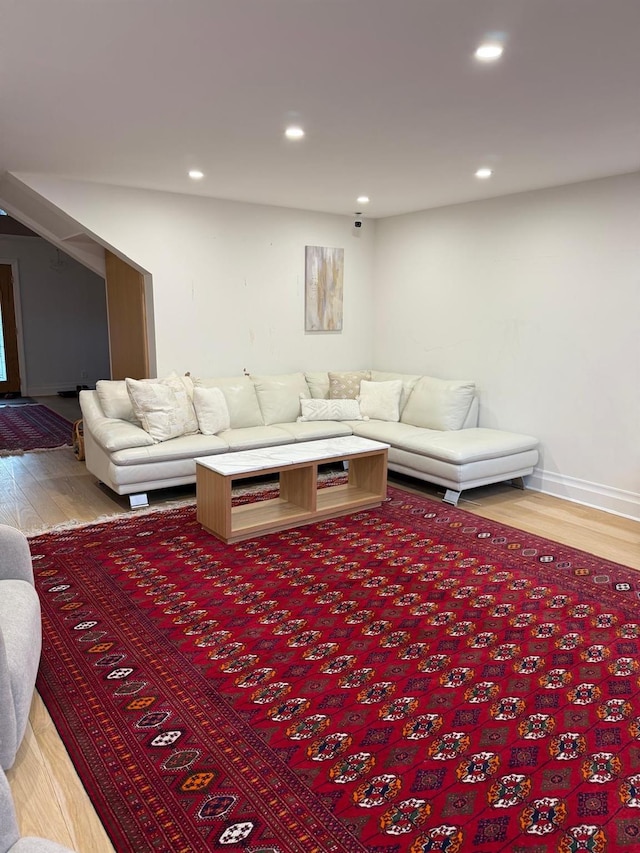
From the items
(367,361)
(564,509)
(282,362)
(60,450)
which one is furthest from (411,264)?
(60,450)

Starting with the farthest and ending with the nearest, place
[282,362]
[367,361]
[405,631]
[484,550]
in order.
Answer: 1. [367,361]
2. [282,362]
3. [484,550]
4. [405,631]

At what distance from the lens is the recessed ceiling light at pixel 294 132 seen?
3.22 meters

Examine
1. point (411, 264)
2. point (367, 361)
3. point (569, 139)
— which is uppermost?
point (569, 139)

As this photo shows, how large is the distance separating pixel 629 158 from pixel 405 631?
316 centimetres

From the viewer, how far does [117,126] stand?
325cm

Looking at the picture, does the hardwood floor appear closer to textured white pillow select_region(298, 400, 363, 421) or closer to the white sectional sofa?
the white sectional sofa

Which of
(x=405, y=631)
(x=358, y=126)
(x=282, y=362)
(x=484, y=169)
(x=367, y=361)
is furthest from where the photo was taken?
(x=367, y=361)

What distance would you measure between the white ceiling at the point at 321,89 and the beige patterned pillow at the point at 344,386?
2.00 m

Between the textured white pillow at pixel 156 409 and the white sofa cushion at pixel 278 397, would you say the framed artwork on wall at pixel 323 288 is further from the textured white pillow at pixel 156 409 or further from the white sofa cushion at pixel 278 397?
Answer: the textured white pillow at pixel 156 409

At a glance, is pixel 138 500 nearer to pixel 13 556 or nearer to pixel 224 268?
pixel 13 556

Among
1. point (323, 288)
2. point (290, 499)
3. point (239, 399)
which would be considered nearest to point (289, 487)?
point (290, 499)

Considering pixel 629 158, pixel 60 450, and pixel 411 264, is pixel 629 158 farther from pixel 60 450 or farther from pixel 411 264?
pixel 60 450

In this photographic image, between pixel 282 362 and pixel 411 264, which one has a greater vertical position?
pixel 411 264

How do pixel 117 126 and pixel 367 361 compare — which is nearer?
pixel 117 126
